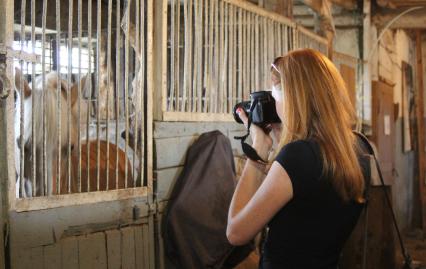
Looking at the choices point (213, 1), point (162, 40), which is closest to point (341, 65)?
point (213, 1)

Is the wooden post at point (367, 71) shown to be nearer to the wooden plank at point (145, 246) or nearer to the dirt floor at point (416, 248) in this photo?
the dirt floor at point (416, 248)

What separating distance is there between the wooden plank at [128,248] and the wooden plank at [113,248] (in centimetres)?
3

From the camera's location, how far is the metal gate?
1.94m

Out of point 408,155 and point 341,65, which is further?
point 408,155

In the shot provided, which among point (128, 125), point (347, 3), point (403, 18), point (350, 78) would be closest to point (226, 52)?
point (128, 125)

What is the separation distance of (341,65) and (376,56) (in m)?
1.25

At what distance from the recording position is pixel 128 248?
253 cm

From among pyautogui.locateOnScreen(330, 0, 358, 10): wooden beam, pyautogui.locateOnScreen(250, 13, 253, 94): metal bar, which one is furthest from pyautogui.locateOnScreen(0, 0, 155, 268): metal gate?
pyautogui.locateOnScreen(330, 0, 358, 10): wooden beam

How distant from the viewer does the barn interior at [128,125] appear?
202 cm

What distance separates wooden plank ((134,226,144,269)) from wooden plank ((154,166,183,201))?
0.22 metres

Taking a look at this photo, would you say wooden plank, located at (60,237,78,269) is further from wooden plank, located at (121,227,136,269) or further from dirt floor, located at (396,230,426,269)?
dirt floor, located at (396,230,426,269)

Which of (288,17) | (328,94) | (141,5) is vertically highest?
(288,17)

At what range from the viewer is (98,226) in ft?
7.73

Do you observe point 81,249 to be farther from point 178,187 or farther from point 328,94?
point 328,94
